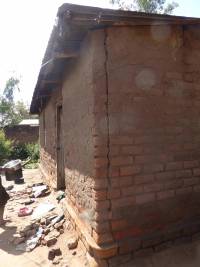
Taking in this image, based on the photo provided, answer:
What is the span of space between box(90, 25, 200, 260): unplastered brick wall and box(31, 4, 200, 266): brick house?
1 centimetres

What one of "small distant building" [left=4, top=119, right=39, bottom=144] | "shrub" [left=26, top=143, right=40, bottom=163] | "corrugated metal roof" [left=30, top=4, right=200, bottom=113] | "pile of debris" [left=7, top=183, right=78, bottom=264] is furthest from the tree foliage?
"corrugated metal roof" [left=30, top=4, right=200, bottom=113]

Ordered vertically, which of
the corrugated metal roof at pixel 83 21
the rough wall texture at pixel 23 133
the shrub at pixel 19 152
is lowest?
the shrub at pixel 19 152

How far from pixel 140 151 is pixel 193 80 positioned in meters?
1.29

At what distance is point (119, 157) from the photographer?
3268 millimetres

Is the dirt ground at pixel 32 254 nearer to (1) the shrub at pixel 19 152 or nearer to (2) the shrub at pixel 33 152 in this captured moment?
Result: (2) the shrub at pixel 33 152

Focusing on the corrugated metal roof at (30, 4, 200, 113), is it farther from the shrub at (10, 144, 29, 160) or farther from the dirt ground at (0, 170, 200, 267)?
the shrub at (10, 144, 29, 160)

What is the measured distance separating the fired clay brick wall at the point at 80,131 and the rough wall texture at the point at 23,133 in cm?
1637

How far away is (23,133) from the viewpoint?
20938 millimetres

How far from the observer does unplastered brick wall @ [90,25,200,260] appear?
A: 10.6 ft

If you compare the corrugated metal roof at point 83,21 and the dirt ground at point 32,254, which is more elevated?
the corrugated metal roof at point 83,21

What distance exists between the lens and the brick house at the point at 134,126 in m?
3.21

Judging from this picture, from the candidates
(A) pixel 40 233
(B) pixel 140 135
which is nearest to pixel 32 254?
(A) pixel 40 233

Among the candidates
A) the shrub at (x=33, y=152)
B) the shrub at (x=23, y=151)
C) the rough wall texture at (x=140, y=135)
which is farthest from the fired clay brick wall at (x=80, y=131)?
the shrub at (x=23, y=151)

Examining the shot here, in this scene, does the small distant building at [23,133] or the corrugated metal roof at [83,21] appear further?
the small distant building at [23,133]
